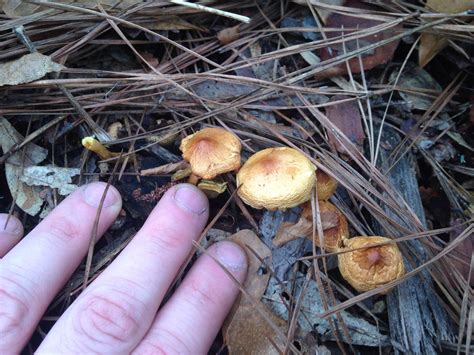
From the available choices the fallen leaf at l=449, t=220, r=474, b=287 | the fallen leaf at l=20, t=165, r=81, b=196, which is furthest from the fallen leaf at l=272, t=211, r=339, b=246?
the fallen leaf at l=20, t=165, r=81, b=196

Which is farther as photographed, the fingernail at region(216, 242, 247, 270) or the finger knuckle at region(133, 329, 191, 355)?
the fingernail at region(216, 242, 247, 270)

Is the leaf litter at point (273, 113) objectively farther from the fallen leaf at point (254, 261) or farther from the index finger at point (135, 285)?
the index finger at point (135, 285)

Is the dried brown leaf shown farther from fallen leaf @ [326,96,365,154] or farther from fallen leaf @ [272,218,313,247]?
fallen leaf @ [272,218,313,247]

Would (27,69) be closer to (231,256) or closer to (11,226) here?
(11,226)

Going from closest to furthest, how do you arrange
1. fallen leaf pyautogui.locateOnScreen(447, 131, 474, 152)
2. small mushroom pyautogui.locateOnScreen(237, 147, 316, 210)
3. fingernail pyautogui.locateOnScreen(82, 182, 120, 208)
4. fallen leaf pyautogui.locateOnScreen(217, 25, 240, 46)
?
1. small mushroom pyautogui.locateOnScreen(237, 147, 316, 210)
2. fingernail pyautogui.locateOnScreen(82, 182, 120, 208)
3. fallen leaf pyautogui.locateOnScreen(447, 131, 474, 152)
4. fallen leaf pyautogui.locateOnScreen(217, 25, 240, 46)

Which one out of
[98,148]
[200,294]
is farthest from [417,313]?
[98,148]

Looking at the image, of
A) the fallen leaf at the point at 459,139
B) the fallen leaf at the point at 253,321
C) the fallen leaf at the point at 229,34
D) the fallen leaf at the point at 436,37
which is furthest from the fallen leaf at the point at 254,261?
the fallen leaf at the point at 436,37

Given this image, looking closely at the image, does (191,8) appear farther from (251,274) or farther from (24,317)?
(24,317)
